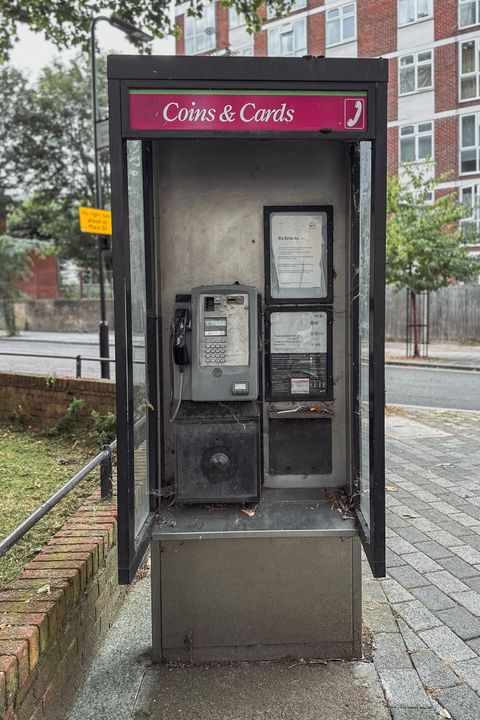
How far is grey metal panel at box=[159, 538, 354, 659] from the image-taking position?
2.89 meters

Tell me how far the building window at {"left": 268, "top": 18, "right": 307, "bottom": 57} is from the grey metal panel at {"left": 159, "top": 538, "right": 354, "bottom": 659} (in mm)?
26672

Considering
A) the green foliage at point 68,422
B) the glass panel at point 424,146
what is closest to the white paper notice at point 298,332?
the green foliage at point 68,422

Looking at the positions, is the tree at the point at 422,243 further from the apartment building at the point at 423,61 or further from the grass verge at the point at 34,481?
the grass verge at the point at 34,481

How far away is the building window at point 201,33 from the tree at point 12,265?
1164 centimetres

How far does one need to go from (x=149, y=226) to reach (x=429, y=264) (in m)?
14.1

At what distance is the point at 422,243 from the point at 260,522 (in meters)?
14.1

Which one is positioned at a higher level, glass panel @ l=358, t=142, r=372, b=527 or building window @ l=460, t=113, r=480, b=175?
building window @ l=460, t=113, r=480, b=175

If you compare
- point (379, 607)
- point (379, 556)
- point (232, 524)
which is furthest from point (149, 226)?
point (379, 607)

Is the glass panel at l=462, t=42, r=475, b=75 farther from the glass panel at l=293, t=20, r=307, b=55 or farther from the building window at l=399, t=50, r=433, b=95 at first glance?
the glass panel at l=293, t=20, r=307, b=55

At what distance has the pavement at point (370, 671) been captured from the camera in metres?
2.54

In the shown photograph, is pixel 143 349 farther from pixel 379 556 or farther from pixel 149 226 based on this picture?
pixel 379 556

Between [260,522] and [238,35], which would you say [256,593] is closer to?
[260,522]

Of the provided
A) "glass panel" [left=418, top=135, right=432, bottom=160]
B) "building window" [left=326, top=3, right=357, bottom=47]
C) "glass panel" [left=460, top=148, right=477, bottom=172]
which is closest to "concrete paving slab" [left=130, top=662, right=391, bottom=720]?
"glass panel" [left=460, top=148, right=477, bottom=172]

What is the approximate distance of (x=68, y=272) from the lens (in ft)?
113
